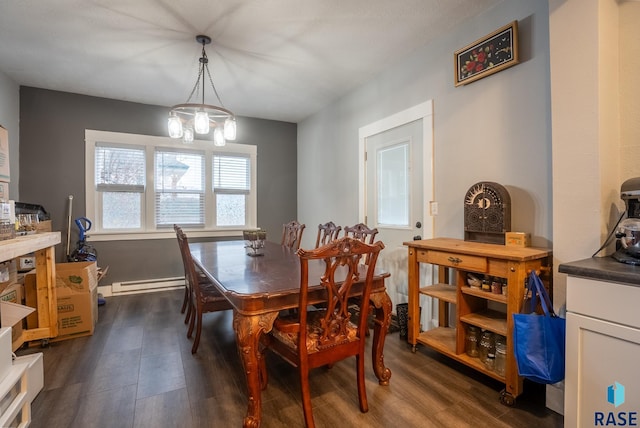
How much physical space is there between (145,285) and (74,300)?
60.1 inches

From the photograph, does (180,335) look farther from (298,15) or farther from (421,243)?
(298,15)

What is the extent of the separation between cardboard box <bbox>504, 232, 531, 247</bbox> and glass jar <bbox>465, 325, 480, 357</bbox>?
63 centimetres

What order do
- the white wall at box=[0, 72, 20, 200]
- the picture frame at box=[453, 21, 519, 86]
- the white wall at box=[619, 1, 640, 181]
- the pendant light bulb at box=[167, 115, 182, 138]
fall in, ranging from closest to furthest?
1. the white wall at box=[619, 1, 640, 181]
2. the picture frame at box=[453, 21, 519, 86]
3. the pendant light bulb at box=[167, 115, 182, 138]
4. the white wall at box=[0, 72, 20, 200]

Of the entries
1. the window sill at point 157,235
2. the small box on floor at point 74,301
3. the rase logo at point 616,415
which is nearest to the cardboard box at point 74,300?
the small box on floor at point 74,301

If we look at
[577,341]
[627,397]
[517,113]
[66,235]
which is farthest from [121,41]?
[627,397]

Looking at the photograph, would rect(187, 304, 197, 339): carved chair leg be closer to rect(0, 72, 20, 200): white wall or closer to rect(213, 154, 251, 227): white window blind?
rect(213, 154, 251, 227): white window blind

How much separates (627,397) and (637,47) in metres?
1.76

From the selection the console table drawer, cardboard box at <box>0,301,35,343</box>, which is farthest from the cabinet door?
cardboard box at <box>0,301,35,343</box>

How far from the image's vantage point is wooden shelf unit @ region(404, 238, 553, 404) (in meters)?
1.74

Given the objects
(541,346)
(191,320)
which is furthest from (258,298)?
(191,320)

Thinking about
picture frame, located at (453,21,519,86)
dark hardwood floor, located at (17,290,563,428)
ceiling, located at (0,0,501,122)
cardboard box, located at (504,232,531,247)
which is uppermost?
ceiling, located at (0,0,501,122)

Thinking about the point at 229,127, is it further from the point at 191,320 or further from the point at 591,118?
the point at 591,118

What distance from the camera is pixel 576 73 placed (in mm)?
1640

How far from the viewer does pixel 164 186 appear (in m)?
4.42
